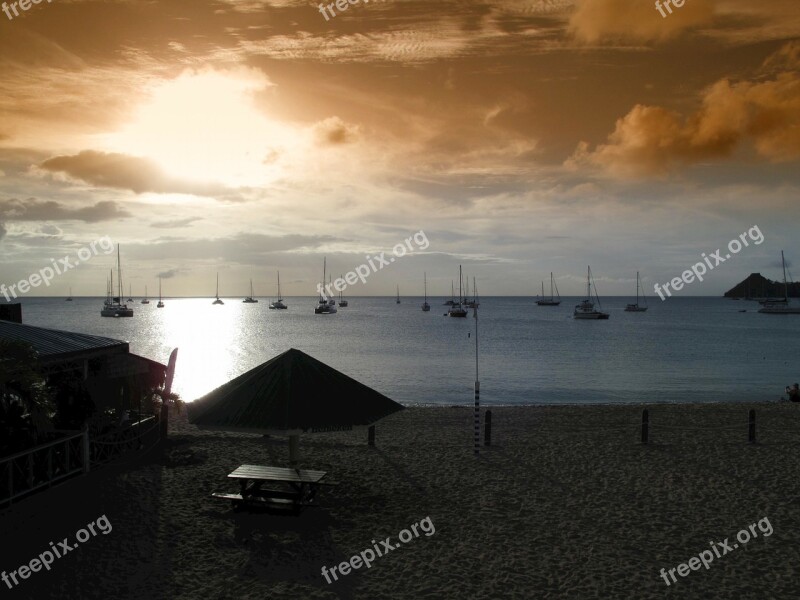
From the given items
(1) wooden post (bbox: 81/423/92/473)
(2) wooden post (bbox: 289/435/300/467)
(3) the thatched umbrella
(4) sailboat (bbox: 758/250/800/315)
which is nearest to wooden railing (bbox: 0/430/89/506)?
(1) wooden post (bbox: 81/423/92/473)

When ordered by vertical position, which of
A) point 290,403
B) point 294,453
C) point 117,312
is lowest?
point 294,453

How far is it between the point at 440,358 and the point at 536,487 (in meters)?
53.0

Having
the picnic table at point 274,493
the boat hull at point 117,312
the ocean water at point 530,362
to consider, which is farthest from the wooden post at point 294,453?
the boat hull at point 117,312

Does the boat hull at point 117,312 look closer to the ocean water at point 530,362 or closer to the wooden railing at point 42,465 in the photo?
the ocean water at point 530,362

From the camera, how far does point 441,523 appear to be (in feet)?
35.9

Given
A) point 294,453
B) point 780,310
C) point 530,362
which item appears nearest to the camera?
point 294,453

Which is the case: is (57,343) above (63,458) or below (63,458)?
above

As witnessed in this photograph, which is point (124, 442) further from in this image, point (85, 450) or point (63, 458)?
point (63, 458)

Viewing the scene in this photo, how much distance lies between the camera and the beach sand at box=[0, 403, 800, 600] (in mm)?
8586

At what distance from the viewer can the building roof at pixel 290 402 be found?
34.6 feet

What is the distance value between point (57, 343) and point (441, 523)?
31.6 feet

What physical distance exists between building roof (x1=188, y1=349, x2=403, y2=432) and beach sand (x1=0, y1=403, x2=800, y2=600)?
1.85 meters

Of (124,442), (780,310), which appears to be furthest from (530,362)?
(780,310)

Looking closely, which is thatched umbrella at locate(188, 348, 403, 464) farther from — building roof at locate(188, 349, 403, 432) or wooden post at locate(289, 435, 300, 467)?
wooden post at locate(289, 435, 300, 467)
